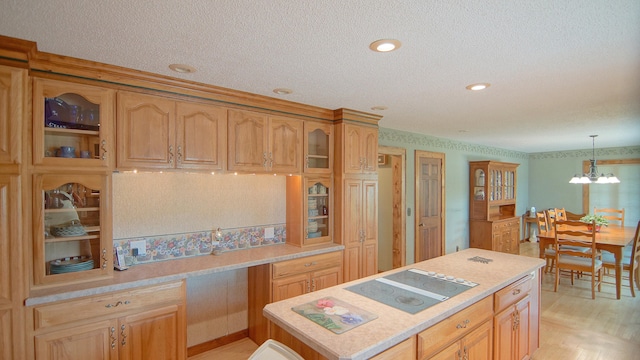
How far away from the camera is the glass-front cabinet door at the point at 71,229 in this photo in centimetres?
200

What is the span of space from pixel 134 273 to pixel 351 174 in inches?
87.8

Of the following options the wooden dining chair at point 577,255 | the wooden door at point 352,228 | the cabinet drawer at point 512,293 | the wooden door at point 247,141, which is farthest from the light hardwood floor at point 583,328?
the wooden door at point 247,141

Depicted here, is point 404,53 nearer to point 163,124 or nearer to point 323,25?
point 323,25

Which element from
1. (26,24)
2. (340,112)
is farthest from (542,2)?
(26,24)

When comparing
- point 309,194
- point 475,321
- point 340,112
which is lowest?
point 475,321

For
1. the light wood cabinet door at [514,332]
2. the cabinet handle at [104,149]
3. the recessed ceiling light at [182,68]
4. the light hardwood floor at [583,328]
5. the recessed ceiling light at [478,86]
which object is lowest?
the light hardwood floor at [583,328]

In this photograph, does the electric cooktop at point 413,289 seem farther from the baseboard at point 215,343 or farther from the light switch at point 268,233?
the baseboard at point 215,343

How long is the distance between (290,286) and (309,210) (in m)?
0.81

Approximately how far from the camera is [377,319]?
160 centimetres

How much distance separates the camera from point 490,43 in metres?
1.75

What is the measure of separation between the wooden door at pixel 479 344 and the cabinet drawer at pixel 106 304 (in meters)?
1.99

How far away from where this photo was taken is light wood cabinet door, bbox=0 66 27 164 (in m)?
1.78

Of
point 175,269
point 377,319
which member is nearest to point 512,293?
point 377,319

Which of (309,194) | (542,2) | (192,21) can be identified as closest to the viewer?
(542,2)
